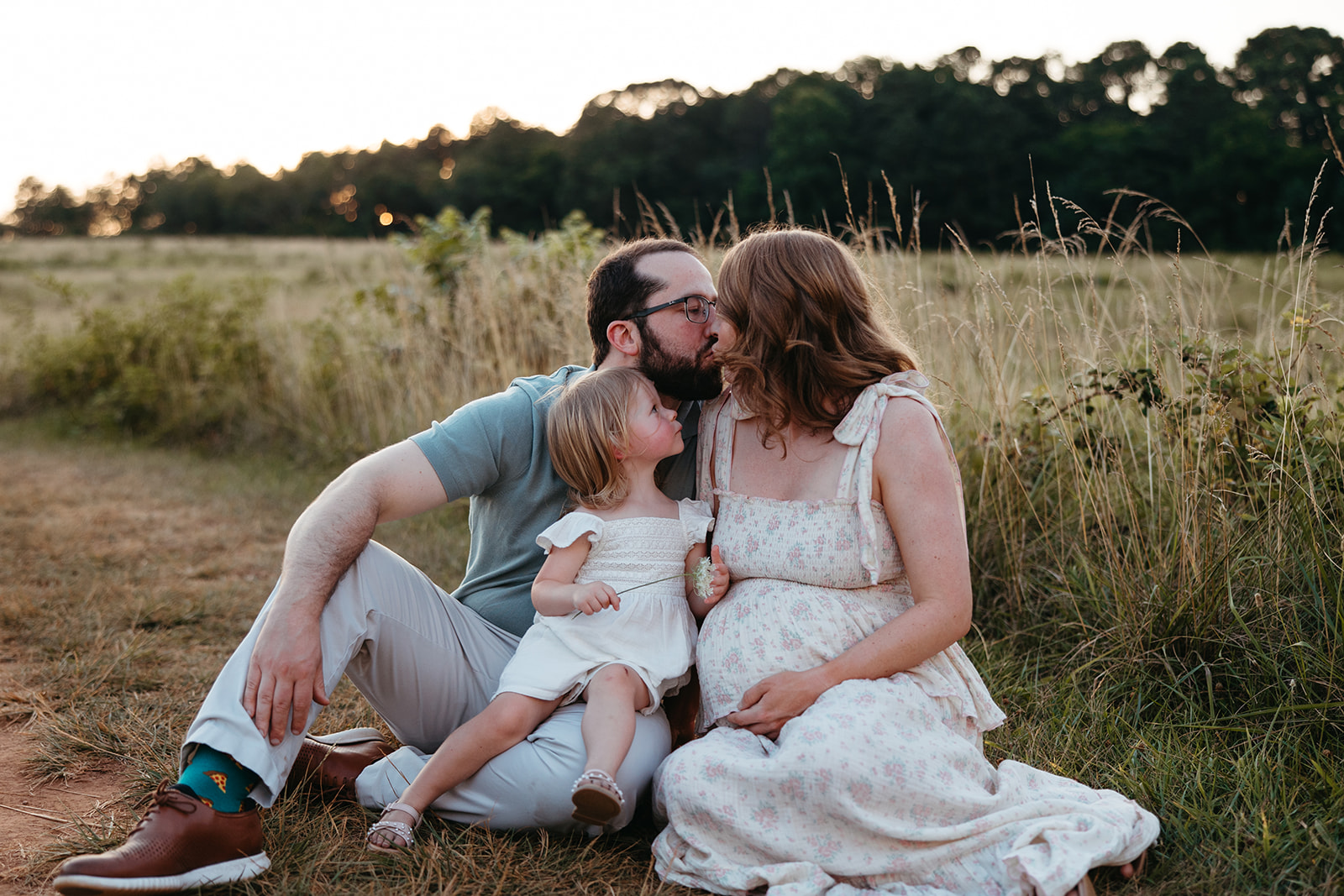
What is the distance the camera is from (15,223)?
5178cm

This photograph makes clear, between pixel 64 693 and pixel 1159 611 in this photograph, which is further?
pixel 64 693

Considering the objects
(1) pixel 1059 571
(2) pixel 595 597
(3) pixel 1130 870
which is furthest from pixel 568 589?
(1) pixel 1059 571

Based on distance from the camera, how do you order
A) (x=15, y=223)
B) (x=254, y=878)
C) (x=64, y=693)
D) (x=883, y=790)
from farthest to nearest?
(x=15, y=223) < (x=64, y=693) < (x=254, y=878) < (x=883, y=790)

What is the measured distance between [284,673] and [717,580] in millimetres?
908

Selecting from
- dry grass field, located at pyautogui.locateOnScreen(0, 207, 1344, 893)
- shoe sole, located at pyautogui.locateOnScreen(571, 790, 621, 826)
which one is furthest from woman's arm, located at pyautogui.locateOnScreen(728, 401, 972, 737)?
dry grass field, located at pyautogui.locateOnScreen(0, 207, 1344, 893)

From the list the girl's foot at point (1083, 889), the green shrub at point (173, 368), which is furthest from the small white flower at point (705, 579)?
the green shrub at point (173, 368)

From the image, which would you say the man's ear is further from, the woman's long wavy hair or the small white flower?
the small white flower

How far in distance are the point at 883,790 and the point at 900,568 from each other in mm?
494

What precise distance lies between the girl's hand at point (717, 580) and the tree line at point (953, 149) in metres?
1.97

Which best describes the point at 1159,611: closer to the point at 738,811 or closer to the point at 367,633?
the point at 738,811

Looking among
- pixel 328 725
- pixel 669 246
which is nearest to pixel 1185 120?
pixel 669 246

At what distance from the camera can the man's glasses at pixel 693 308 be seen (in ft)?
7.64

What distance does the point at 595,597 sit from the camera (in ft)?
6.13

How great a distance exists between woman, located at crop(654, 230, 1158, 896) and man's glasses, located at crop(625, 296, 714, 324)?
0.84 feet
